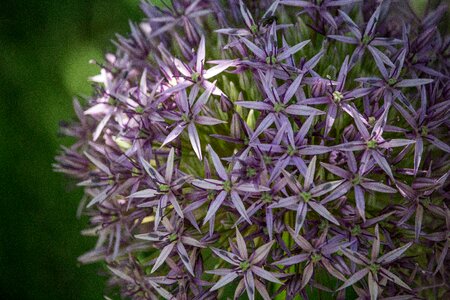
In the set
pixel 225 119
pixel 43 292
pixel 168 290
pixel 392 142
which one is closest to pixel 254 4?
pixel 225 119

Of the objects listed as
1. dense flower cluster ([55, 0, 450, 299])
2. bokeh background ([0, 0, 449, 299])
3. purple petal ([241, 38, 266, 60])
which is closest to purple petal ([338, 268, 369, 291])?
dense flower cluster ([55, 0, 450, 299])

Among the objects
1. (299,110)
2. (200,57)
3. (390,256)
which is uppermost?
(200,57)

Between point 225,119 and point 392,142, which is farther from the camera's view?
point 225,119

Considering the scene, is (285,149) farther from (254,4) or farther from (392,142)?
(254,4)

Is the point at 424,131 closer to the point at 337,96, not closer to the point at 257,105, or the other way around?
the point at 337,96

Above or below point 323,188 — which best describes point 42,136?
above

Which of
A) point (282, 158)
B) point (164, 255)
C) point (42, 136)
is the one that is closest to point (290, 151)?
point (282, 158)

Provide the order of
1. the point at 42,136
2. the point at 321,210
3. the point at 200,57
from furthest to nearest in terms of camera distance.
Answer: the point at 42,136, the point at 200,57, the point at 321,210

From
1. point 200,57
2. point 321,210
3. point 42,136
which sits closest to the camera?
point 321,210

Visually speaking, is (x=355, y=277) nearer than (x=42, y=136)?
Yes
